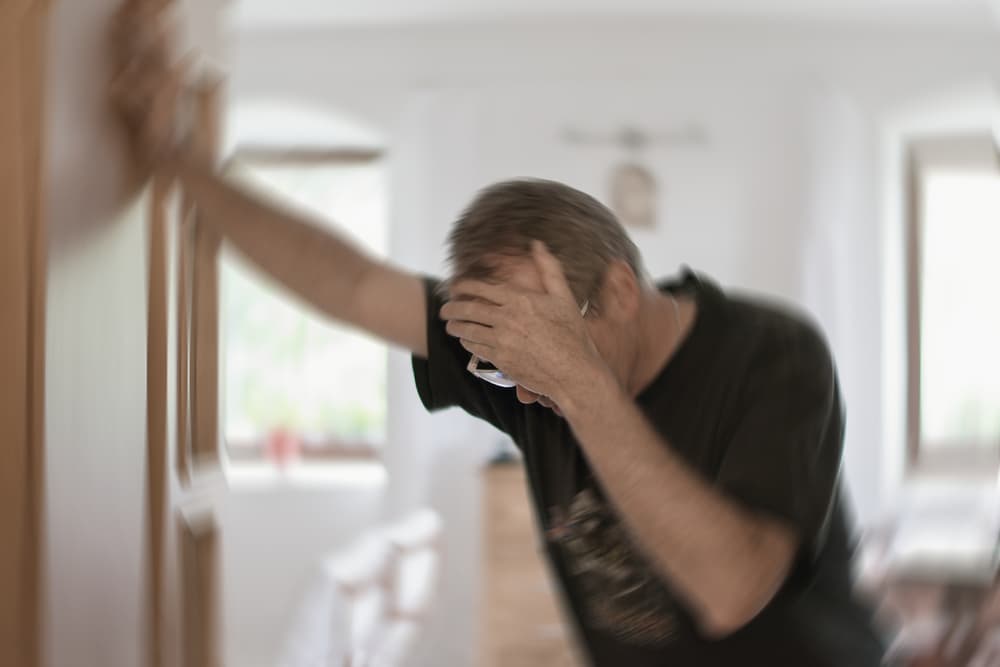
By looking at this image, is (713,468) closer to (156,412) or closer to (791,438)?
(791,438)

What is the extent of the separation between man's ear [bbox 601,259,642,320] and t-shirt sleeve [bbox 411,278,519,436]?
0.19 m

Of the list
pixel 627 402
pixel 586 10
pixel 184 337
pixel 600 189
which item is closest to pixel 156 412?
pixel 184 337

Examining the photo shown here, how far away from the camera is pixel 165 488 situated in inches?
42.9

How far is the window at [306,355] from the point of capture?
12.7 feet

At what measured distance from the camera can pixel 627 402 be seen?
0.77 metres

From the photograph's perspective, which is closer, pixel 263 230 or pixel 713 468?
pixel 713 468

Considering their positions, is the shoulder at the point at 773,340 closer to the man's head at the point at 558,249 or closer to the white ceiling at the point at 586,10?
the man's head at the point at 558,249

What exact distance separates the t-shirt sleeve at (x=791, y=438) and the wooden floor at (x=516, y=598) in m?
2.20

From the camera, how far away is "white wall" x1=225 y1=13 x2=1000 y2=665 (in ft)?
11.4

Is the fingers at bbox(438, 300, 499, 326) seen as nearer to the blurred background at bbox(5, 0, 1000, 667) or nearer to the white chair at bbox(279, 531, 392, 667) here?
the white chair at bbox(279, 531, 392, 667)

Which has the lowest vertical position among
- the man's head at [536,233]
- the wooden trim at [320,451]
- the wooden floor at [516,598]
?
the wooden floor at [516,598]

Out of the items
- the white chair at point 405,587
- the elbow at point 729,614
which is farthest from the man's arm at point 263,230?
the white chair at point 405,587

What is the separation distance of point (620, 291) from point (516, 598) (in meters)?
2.29

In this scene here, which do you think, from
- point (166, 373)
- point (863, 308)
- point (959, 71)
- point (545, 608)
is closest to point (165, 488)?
point (166, 373)
